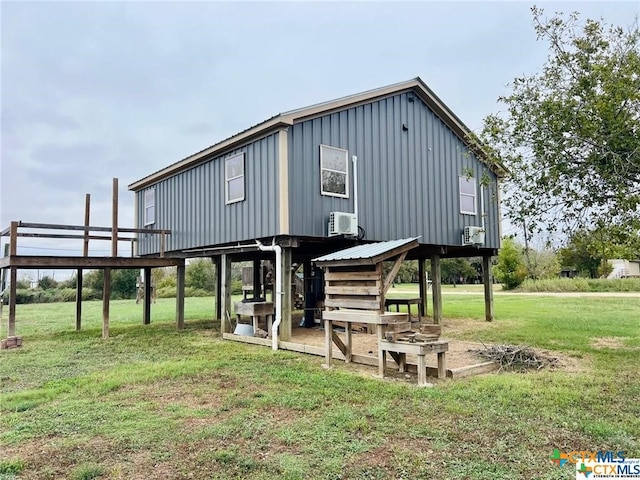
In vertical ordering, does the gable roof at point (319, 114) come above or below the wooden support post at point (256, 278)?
above

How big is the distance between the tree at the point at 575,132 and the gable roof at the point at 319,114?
903 millimetres

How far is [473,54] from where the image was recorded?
39.7 feet

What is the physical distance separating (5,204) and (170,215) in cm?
1241

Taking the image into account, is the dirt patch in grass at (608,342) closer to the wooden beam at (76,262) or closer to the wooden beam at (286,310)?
the wooden beam at (286,310)

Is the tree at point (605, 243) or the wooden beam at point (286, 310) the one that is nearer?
the tree at point (605, 243)

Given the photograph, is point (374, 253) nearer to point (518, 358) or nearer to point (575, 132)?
point (518, 358)

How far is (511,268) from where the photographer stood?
103ft

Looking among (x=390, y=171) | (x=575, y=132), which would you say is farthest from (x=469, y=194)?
(x=575, y=132)

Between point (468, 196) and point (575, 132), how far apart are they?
664 cm

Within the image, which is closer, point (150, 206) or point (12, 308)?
point (12, 308)

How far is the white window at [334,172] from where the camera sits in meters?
9.70

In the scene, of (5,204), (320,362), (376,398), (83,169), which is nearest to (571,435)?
(376,398)

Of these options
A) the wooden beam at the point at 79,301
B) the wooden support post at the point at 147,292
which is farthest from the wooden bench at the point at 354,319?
the wooden beam at the point at 79,301

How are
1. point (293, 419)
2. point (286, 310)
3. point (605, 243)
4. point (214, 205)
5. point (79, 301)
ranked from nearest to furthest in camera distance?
point (293, 419) → point (605, 243) → point (286, 310) → point (214, 205) → point (79, 301)
